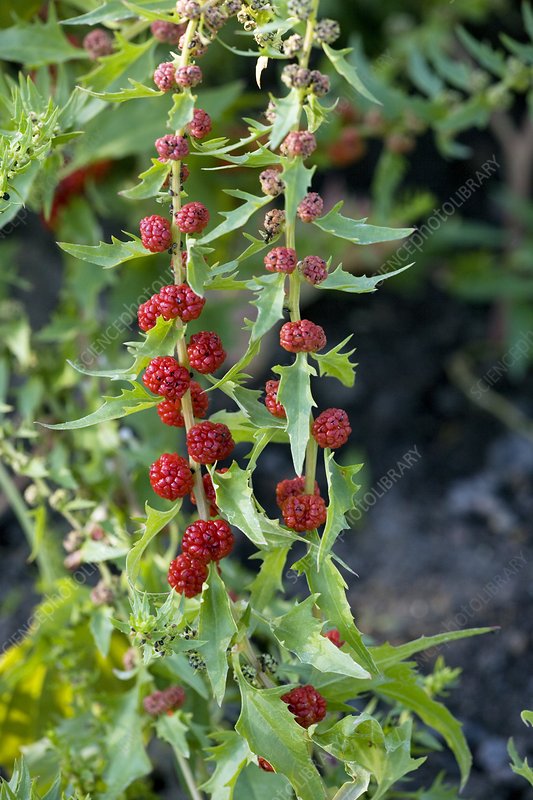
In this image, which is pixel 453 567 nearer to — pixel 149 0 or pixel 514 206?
pixel 514 206

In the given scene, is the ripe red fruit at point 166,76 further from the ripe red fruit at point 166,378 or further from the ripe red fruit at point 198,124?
the ripe red fruit at point 166,378

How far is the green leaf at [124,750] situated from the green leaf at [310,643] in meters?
0.33

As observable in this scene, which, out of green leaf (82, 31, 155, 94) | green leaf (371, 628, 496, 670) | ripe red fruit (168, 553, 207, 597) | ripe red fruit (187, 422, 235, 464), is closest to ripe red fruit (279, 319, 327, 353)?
ripe red fruit (187, 422, 235, 464)

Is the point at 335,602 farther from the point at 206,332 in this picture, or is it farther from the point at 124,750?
the point at 124,750

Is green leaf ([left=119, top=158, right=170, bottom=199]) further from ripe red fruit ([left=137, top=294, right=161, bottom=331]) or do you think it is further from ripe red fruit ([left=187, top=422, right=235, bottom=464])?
ripe red fruit ([left=187, top=422, right=235, bottom=464])

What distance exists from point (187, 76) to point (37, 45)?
0.56 m

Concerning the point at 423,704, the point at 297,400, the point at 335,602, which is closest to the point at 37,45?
the point at 297,400

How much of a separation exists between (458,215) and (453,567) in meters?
1.18

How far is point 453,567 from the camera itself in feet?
6.06

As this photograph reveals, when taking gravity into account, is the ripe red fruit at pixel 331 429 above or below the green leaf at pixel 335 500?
above

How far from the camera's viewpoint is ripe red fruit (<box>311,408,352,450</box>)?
2.67ft

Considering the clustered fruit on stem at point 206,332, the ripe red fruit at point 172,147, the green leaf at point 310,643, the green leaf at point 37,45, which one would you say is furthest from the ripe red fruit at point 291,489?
the green leaf at point 37,45

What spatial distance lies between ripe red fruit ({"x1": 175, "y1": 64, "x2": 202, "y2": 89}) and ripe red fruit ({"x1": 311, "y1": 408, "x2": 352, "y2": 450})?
31cm

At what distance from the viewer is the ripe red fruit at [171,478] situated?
0.84 metres
